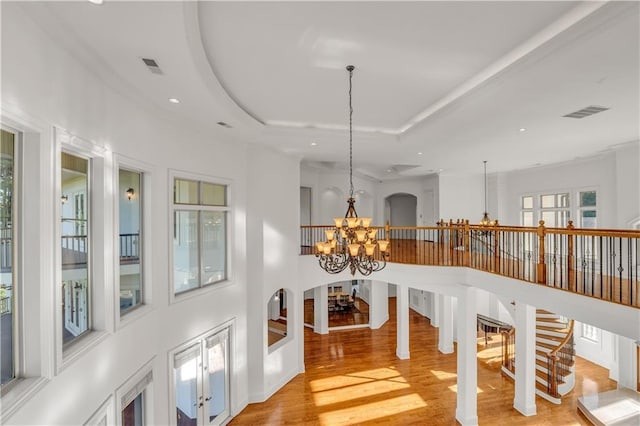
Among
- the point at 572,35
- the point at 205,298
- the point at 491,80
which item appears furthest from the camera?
the point at 205,298

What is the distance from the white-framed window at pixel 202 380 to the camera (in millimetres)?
4816

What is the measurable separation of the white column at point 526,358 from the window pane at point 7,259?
7719 millimetres

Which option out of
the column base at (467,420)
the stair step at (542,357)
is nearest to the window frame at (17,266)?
the column base at (467,420)

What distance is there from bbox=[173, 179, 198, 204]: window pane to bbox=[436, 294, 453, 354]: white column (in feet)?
26.1

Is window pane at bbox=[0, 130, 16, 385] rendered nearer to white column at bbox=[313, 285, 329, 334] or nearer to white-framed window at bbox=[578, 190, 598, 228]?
white column at bbox=[313, 285, 329, 334]

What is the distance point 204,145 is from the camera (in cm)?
534

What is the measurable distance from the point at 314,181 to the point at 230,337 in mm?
6700

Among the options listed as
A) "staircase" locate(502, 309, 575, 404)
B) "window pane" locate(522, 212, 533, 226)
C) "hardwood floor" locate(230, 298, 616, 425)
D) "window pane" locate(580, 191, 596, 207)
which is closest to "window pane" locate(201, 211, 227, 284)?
"hardwood floor" locate(230, 298, 616, 425)

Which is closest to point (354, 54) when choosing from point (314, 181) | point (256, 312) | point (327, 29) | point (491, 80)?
point (327, 29)

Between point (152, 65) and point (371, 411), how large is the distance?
23.2 feet

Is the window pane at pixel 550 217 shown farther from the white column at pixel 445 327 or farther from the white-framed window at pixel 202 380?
the white-framed window at pixel 202 380

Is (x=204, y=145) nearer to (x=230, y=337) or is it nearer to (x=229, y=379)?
(x=230, y=337)

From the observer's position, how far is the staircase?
278 inches

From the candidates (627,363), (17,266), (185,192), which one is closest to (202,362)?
(185,192)
